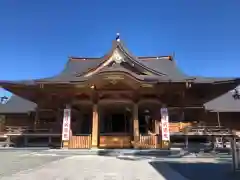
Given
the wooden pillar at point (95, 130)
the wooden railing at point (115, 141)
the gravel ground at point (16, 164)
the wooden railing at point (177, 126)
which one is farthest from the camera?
the wooden railing at point (177, 126)

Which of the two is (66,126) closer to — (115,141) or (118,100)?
(115,141)

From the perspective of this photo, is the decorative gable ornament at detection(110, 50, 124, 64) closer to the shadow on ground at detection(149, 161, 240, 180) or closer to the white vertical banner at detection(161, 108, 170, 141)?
the white vertical banner at detection(161, 108, 170, 141)

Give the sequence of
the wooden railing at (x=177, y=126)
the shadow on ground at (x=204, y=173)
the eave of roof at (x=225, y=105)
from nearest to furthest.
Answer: the shadow on ground at (x=204, y=173)
the wooden railing at (x=177, y=126)
the eave of roof at (x=225, y=105)

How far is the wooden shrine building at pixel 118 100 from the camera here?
14341 millimetres

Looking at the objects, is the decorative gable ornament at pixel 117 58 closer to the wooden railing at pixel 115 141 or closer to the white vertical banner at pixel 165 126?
→ the white vertical banner at pixel 165 126

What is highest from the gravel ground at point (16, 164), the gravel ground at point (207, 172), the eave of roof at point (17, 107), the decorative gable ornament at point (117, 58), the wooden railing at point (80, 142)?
the decorative gable ornament at point (117, 58)

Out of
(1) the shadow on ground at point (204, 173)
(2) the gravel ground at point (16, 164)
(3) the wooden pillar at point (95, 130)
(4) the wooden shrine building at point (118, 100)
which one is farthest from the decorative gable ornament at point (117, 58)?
(1) the shadow on ground at point (204, 173)

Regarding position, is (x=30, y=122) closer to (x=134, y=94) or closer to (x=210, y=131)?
(x=134, y=94)

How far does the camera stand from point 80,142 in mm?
14375

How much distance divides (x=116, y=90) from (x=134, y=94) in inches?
45.2

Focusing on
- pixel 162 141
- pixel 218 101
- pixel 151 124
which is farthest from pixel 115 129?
pixel 218 101

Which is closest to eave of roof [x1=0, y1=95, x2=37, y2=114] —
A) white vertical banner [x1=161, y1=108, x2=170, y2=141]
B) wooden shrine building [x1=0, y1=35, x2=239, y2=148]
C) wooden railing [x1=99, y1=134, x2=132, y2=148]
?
wooden shrine building [x1=0, y1=35, x2=239, y2=148]

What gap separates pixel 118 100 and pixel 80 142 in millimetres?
3422

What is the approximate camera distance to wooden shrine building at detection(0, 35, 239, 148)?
14341 millimetres
